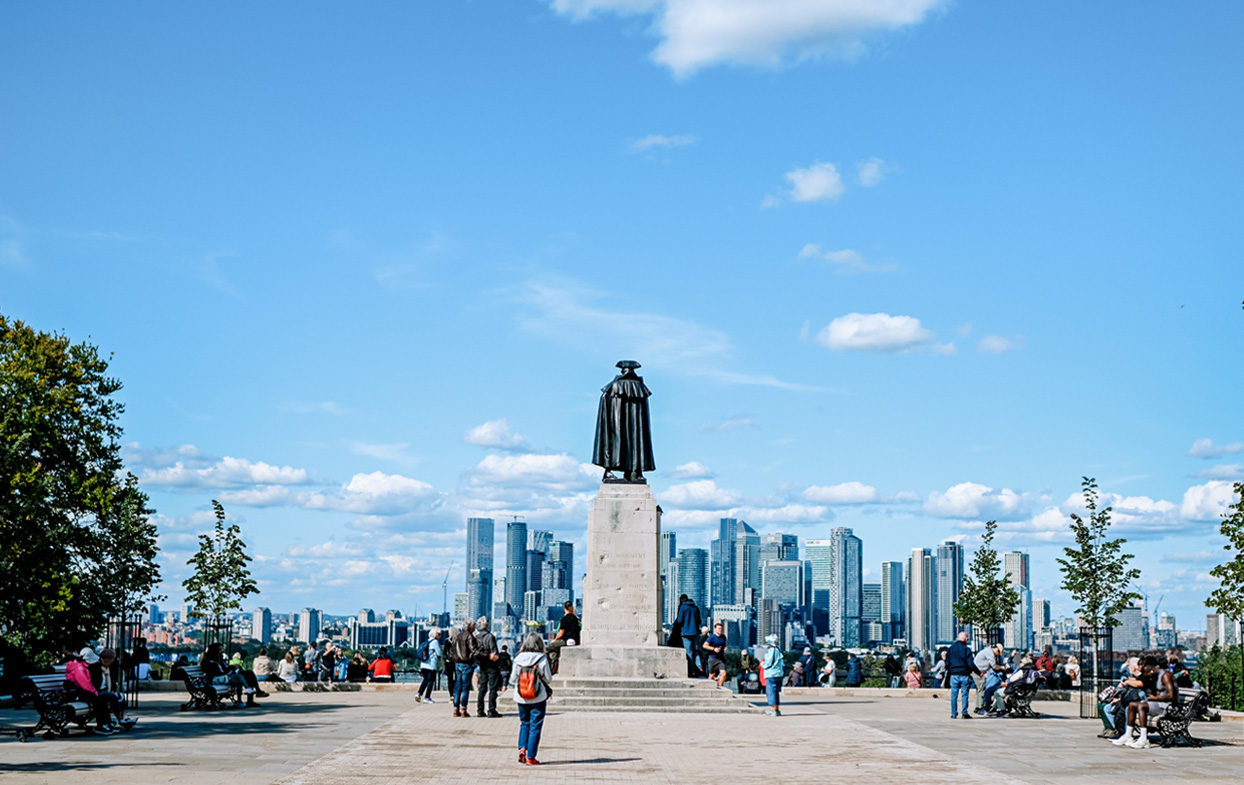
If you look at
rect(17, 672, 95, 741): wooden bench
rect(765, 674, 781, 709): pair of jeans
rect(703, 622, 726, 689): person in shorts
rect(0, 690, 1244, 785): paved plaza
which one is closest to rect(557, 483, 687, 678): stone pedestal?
rect(703, 622, 726, 689): person in shorts

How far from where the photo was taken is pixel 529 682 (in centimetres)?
1485

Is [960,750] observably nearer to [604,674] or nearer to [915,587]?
[604,674]

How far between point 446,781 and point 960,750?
7.36 m

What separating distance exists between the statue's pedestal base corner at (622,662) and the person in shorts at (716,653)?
1.71m

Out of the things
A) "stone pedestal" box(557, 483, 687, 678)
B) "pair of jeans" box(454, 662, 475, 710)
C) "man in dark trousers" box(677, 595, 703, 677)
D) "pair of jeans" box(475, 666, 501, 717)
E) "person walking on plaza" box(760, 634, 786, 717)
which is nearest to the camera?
"pair of jeans" box(454, 662, 475, 710)

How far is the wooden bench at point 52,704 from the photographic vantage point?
17.0 meters

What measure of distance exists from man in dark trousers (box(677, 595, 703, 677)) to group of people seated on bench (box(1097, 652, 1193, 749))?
933cm

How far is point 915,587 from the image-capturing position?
198250 millimetres

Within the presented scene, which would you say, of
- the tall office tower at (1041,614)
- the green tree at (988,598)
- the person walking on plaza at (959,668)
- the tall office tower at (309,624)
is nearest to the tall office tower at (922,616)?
the tall office tower at (1041,614)

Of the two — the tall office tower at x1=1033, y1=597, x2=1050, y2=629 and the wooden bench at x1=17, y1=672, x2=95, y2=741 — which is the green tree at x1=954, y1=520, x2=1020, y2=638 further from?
the tall office tower at x1=1033, y1=597, x2=1050, y2=629

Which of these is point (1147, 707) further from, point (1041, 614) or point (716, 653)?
point (1041, 614)

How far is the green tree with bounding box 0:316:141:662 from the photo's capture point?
96.5ft

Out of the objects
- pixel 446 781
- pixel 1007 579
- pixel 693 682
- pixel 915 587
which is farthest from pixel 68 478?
pixel 915 587

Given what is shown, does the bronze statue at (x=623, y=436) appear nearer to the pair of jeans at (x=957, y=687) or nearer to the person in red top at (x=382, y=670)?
the pair of jeans at (x=957, y=687)
